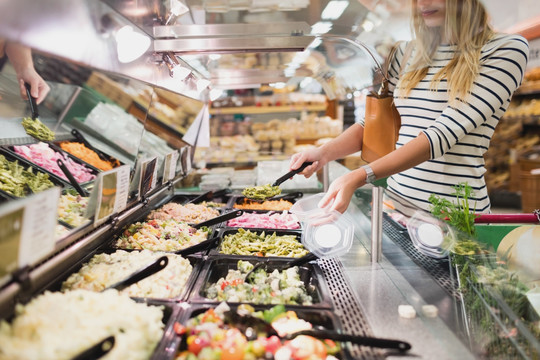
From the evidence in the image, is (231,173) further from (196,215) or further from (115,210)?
(115,210)

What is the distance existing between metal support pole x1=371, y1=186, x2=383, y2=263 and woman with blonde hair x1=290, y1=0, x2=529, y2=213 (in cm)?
9

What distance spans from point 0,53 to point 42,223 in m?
1.64

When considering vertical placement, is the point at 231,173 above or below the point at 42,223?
above

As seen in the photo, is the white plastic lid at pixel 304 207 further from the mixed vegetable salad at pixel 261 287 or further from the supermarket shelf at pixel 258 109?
the supermarket shelf at pixel 258 109

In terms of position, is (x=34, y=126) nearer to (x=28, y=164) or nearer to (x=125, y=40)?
(x=28, y=164)

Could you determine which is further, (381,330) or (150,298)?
(150,298)

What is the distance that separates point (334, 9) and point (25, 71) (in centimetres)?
211

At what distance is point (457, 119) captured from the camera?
2.04 metres

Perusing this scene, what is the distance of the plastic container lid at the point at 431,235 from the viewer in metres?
1.71

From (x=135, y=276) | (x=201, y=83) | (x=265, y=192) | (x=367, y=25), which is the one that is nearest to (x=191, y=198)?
(x=265, y=192)

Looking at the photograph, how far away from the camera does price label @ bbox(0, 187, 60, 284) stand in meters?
1.01

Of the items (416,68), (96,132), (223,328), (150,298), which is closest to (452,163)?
(416,68)

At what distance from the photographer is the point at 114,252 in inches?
85.7

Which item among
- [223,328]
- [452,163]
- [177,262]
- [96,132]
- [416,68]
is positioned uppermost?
[416,68]
